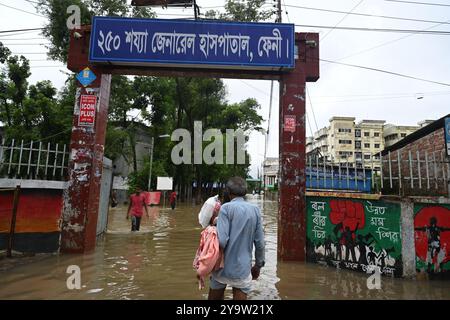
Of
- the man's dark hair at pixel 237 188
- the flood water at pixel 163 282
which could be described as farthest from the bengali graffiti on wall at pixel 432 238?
the man's dark hair at pixel 237 188

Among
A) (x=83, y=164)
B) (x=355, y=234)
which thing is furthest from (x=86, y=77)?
(x=355, y=234)

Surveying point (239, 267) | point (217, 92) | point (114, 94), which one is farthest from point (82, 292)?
point (217, 92)

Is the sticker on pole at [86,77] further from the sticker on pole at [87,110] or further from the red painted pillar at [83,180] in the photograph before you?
the sticker on pole at [87,110]

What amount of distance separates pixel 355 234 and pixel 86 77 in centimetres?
713

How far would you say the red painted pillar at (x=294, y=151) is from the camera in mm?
7250

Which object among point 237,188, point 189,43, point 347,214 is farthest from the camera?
point 189,43

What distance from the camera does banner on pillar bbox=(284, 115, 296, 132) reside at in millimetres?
7520

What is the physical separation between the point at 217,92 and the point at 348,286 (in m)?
28.8

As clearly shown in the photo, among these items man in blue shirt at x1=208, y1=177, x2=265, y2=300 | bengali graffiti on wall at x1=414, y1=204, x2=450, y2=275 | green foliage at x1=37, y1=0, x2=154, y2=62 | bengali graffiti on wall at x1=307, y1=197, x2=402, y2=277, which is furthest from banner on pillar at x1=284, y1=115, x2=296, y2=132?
green foliage at x1=37, y1=0, x2=154, y2=62

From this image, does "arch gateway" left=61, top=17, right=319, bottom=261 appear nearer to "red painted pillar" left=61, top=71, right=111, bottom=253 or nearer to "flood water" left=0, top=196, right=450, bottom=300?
"red painted pillar" left=61, top=71, right=111, bottom=253

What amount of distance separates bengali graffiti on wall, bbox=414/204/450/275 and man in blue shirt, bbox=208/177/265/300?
4159 millimetres

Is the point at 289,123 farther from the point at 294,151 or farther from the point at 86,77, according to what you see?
the point at 86,77

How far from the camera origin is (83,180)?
745 cm

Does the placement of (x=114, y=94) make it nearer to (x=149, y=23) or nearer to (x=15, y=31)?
(x=15, y=31)
